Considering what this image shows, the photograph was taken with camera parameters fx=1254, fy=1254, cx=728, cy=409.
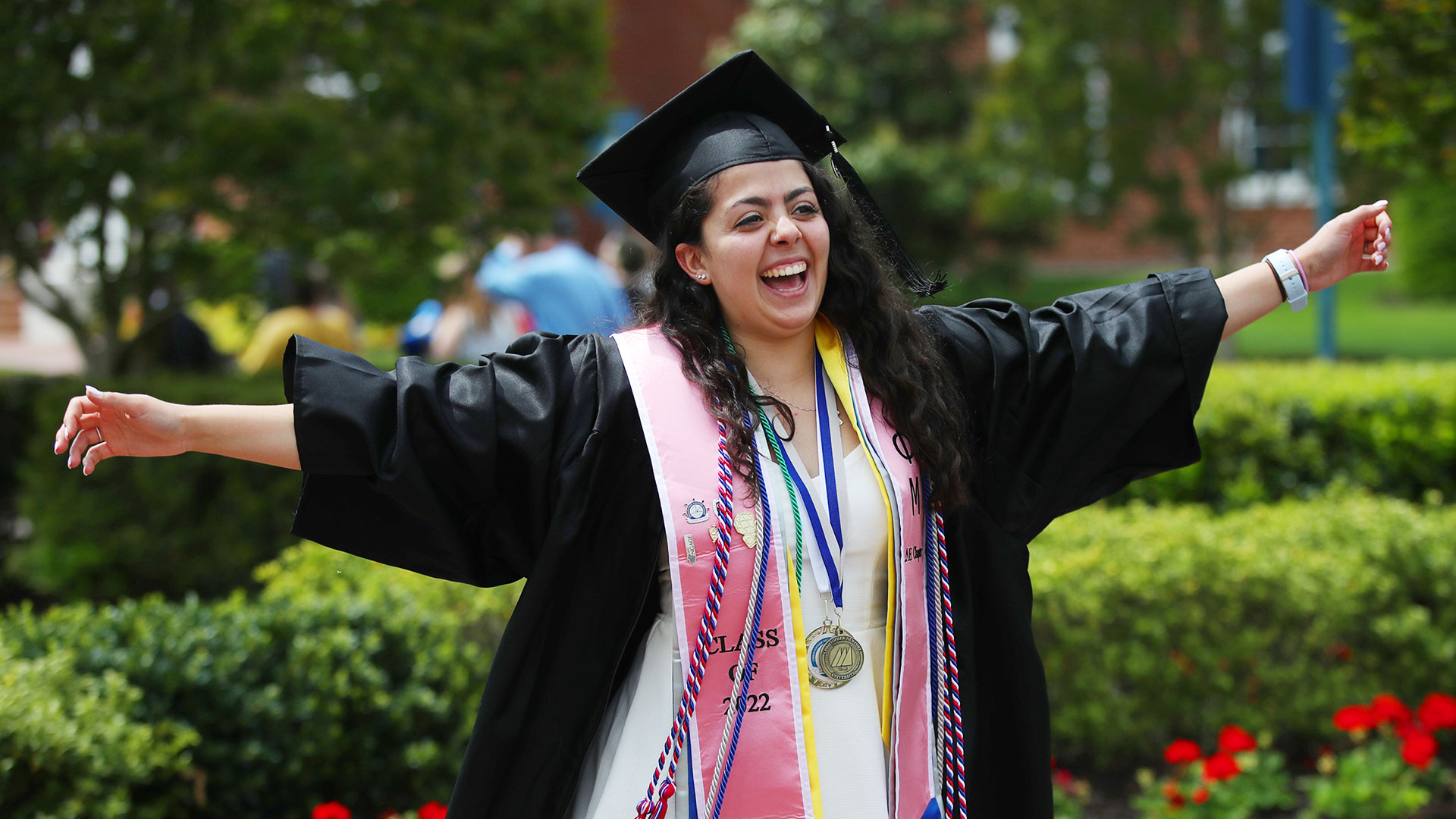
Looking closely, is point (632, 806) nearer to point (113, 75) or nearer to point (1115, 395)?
point (1115, 395)

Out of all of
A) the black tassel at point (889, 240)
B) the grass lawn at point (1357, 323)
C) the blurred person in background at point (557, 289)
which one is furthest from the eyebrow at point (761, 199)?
the grass lawn at point (1357, 323)

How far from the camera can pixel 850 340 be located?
237 cm

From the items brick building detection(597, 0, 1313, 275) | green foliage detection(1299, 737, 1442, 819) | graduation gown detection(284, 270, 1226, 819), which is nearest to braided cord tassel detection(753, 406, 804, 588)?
graduation gown detection(284, 270, 1226, 819)

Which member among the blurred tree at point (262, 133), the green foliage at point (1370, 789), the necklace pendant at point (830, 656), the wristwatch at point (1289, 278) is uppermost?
the blurred tree at point (262, 133)

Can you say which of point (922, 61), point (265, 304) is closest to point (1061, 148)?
point (922, 61)

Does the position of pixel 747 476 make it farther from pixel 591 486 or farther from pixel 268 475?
pixel 268 475

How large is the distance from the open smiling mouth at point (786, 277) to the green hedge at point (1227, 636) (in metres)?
2.19

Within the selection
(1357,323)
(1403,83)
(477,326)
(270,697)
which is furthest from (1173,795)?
(1357,323)

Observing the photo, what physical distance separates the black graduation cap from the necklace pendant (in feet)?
2.68

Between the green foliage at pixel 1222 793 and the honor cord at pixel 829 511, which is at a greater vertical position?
the honor cord at pixel 829 511

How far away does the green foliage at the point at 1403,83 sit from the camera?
4.49 metres

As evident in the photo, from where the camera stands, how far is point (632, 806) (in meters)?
2.11

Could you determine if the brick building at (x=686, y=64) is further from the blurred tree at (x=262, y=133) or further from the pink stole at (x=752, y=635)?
the pink stole at (x=752, y=635)

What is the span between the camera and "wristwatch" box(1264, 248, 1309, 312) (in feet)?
7.82
